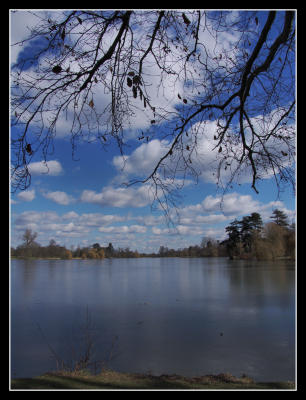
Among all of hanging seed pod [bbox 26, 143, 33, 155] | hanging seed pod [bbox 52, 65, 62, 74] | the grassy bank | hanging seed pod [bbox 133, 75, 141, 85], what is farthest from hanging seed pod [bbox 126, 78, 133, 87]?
the grassy bank

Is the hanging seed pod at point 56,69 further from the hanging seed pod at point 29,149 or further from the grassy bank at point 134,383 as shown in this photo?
the grassy bank at point 134,383

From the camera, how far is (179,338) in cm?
830

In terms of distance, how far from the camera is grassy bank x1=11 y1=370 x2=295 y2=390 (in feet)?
13.1

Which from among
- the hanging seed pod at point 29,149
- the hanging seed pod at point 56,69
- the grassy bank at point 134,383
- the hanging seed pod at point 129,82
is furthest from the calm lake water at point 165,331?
the hanging seed pod at point 56,69

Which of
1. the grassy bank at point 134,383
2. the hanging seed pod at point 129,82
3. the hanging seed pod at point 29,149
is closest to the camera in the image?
the hanging seed pod at point 29,149

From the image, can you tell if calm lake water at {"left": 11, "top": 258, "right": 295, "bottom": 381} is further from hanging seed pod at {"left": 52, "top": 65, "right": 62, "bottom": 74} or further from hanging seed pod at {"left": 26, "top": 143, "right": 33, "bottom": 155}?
hanging seed pod at {"left": 52, "top": 65, "right": 62, "bottom": 74}

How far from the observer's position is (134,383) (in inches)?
173

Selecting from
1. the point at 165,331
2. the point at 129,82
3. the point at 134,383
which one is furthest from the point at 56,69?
the point at 165,331

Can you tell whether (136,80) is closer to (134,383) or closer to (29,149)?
(29,149)

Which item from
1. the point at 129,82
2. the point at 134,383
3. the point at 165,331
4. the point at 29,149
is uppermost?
the point at 129,82

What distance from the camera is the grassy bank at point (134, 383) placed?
13.1 ft

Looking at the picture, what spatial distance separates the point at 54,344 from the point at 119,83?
712 centimetres

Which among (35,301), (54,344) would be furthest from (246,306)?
(35,301)
